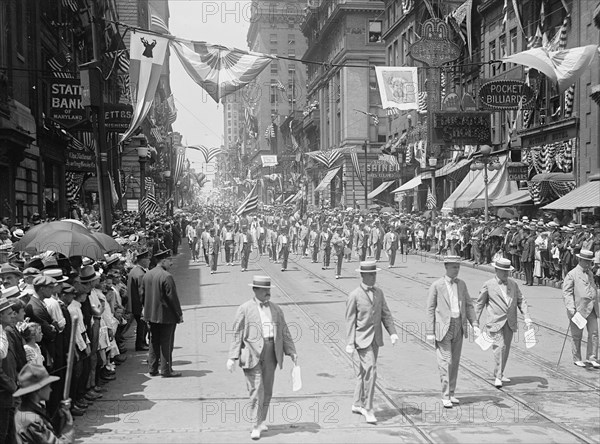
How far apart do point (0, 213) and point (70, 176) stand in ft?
38.3

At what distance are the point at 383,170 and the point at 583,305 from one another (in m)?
48.3

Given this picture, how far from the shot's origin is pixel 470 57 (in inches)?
1602

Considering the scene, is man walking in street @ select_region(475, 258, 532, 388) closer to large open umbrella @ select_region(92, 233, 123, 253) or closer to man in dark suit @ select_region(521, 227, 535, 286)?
large open umbrella @ select_region(92, 233, 123, 253)

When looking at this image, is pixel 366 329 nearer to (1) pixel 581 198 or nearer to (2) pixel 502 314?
(2) pixel 502 314

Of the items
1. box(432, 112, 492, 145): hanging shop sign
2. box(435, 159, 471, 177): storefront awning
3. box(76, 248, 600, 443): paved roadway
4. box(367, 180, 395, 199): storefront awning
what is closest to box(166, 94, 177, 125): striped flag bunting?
box(367, 180, 395, 199): storefront awning

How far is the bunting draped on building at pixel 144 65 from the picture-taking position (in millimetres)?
16312

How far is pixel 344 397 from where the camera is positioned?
9.41m

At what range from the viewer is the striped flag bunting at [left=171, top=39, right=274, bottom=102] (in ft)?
55.1

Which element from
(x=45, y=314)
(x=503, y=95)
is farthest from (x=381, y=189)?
(x=45, y=314)

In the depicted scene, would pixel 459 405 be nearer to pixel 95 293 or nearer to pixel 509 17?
pixel 95 293

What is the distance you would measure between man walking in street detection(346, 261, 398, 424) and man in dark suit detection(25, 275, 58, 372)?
338cm

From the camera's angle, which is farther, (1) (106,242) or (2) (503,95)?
(2) (503,95)

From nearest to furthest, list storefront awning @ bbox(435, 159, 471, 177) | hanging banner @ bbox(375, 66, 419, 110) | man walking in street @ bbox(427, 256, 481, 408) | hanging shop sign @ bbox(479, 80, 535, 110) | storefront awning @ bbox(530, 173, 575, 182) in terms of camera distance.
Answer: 1. man walking in street @ bbox(427, 256, 481, 408)
2. hanging shop sign @ bbox(479, 80, 535, 110)
3. storefront awning @ bbox(530, 173, 575, 182)
4. hanging banner @ bbox(375, 66, 419, 110)
5. storefront awning @ bbox(435, 159, 471, 177)

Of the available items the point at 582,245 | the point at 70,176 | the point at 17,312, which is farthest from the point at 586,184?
the point at 17,312
